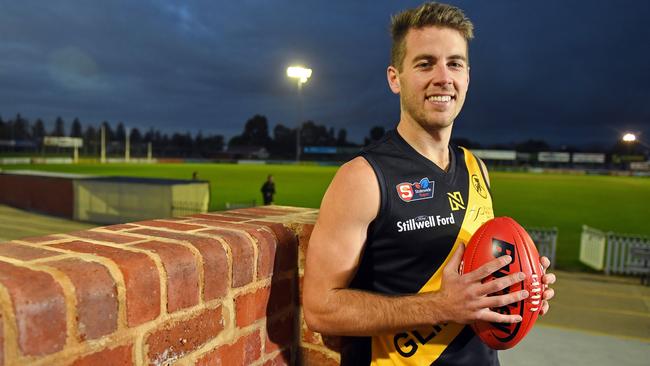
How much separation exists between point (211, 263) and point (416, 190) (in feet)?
3.11

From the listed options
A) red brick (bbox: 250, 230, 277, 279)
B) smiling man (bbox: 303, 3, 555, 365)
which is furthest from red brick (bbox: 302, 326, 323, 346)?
red brick (bbox: 250, 230, 277, 279)

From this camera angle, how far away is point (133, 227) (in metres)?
1.82

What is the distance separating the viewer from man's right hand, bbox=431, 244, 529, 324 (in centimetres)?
161

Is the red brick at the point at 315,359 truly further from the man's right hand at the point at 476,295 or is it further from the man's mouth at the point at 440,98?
the man's mouth at the point at 440,98

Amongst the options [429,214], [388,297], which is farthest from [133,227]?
[429,214]

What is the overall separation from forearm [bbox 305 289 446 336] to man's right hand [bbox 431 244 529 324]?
5 centimetres

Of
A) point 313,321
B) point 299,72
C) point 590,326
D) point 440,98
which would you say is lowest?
point 590,326

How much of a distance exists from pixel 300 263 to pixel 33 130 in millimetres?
158421

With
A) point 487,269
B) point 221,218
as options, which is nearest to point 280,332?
point 221,218

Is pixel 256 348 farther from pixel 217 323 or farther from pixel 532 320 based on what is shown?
pixel 532 320

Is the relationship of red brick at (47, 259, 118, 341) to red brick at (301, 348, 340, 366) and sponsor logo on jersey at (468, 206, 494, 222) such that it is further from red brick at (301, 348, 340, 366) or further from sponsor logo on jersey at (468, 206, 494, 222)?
sponsor logo on jersey at (468, 206, 494, 222)

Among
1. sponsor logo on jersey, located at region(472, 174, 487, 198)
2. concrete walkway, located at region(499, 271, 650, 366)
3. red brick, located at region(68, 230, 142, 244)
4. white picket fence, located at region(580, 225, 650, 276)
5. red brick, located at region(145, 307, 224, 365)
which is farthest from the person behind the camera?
white picket fence, located at region(580, 225, 650, 276)

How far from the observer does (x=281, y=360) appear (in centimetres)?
205

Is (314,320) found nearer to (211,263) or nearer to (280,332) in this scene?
(280,332)
